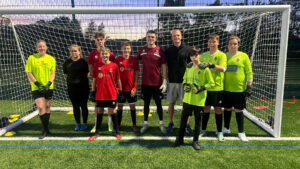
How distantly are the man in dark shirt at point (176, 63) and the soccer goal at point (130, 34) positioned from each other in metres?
0.60

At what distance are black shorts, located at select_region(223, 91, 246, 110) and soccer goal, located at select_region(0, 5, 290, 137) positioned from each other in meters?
0.77

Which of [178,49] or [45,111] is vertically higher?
[178,49]

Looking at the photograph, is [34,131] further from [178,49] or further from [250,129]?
[250,129]

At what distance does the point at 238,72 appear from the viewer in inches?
130

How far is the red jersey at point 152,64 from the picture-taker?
140 inches

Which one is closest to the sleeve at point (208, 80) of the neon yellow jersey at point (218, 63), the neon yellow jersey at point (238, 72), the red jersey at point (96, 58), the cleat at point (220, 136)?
the neon yellow jersey at point (218, 63)

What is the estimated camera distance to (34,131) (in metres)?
4.00

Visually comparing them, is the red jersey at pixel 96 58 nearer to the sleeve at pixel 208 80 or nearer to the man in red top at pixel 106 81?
the man in red top at pixel 106 81

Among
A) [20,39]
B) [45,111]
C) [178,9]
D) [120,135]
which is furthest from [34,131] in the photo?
[178,9]

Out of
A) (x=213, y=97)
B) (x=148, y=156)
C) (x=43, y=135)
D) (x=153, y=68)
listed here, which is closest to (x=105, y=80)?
(x=153, y=68)

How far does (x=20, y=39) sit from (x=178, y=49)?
4426mm

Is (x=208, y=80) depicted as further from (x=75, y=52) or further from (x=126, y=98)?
(x=75, y=52)

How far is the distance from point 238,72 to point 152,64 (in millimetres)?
1556

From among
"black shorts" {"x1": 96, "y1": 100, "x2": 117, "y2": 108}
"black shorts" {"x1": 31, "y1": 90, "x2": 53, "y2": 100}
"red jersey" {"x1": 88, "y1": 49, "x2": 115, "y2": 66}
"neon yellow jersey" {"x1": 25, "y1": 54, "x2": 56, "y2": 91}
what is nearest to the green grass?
"black shorts" {"x1": 96, "y1": 100, "x2": 117, "y2": 108}
